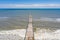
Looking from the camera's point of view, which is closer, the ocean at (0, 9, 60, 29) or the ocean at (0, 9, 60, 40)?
the ocean at (0, 9, 60, 40)

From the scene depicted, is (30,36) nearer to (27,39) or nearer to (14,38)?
(27,39)

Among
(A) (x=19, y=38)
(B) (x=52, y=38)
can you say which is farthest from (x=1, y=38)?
(B) (x=52, y=38)

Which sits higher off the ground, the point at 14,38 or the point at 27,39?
the point at 27,39

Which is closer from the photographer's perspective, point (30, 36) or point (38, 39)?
point (30, 36)

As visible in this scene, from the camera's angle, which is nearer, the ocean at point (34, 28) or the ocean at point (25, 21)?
the ocean at point (34, 28)

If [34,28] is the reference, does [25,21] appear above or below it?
above

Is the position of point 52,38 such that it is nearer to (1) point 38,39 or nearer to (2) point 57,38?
(2) point 57,38

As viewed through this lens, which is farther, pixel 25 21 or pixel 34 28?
pixel 25 21

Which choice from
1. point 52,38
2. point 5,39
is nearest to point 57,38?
point 52,38

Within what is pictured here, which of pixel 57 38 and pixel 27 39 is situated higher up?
pixel 27 39
